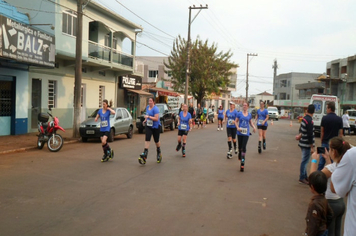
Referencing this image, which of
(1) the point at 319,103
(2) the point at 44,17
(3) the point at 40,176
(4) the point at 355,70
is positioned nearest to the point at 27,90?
(2) the point at 44,17

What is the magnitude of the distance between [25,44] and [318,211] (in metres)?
14.2

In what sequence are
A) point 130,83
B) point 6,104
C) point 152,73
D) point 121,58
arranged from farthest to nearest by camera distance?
point 152,73 → point 130,83 → point 121,58 → point 6,104

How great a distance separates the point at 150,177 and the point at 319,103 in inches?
679

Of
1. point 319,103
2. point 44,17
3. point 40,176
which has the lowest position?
point 40,176

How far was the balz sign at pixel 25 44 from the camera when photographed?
1316 cm

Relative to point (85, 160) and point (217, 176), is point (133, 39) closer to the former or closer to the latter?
point (85, 160)

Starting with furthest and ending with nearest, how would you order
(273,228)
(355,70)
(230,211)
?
(355,70) < (230,211) < (273,228)

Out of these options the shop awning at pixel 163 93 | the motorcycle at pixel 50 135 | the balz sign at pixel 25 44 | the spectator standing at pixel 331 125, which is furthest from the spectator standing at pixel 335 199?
the shop awning at pixel 163 93

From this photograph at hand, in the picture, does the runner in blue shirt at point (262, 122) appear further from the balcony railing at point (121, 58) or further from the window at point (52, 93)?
the balcony railing at point (121, 58)

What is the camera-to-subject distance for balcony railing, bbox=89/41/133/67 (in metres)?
22.3

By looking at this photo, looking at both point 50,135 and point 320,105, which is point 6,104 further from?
point 320,105

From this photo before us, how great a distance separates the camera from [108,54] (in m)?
24.2

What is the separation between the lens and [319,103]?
2216 centimetres

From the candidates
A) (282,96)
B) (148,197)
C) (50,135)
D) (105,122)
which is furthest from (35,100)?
(282,96)
